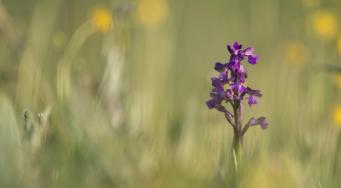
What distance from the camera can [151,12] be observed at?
4.69 metres

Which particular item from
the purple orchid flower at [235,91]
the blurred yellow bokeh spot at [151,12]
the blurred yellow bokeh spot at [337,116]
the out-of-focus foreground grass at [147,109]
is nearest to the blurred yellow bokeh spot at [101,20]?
the out-of-focus foreground grass at [147,109]

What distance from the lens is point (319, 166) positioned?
7.66 feet

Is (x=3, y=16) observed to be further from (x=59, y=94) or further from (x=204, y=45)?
(x=204, y=45)

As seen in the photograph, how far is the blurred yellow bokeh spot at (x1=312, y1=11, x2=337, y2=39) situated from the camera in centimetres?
435

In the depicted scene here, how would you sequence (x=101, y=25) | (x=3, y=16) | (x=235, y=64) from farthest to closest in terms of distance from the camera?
(x=101, y=25), (x=3, y=16), (x=235, y=64)

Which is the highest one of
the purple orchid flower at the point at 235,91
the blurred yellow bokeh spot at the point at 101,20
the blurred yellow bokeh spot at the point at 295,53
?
the blurred yellow bokeh spot at the point at 101,20

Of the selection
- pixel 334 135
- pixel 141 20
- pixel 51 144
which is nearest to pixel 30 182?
pixel 51 144

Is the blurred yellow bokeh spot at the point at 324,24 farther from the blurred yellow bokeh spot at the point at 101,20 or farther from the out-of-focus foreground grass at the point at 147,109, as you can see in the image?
the blurred yellow bokeh spot at the point at 101,20

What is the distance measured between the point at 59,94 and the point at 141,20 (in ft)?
7.20

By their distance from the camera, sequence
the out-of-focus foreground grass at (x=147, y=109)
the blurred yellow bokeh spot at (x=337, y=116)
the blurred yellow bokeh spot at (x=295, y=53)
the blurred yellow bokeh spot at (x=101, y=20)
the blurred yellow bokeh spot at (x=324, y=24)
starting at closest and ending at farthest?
1. the out-of-focus foreground grass at (x=147, y=109)
2. the blurred yellow bokeh spot at (x=337, y=116)
3. the blurred yellow bokeh spot at (x=101, y=20)
4. the blurred yellow bokeh spot at (x=295, y=53)
5. the blurred yellow bokeh spot at (x=324, y=24)

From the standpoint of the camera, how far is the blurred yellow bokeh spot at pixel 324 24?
4.35 m

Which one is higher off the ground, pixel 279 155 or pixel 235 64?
pixel 235 64

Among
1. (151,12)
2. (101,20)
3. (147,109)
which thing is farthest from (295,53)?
(147,109)

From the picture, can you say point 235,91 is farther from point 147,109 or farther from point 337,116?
point 337,116
